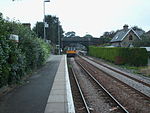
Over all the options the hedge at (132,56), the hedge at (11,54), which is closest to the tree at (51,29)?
the hedge at (132,56)

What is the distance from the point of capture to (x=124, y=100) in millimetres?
10094

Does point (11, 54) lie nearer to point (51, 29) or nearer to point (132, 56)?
point (132, 56)

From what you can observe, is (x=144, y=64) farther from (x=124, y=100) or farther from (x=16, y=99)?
(x=16, y=99)

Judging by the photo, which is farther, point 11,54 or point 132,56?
point 132,56

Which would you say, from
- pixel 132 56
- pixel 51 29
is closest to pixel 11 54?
pixel 132 56

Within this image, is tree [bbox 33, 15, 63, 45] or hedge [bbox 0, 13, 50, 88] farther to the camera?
tree [bbox 33, 15, 63, 45]

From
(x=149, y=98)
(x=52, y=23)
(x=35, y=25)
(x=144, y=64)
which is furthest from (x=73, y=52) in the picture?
Result: (x=149, y=98)

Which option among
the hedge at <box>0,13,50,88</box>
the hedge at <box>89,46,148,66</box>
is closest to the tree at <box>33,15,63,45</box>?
the hedge at <box>89,46,148,66</box>

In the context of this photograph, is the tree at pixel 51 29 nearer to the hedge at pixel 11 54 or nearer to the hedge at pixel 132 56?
the hedge at pixel 132 56

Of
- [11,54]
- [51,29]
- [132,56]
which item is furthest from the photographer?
[51,29]

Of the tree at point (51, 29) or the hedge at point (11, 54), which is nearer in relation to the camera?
the hedge at point (11, 54)

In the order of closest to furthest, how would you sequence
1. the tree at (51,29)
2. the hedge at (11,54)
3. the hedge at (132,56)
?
the hedge at (11,54) → the hedge at (132,56) → the tree at (51,29)

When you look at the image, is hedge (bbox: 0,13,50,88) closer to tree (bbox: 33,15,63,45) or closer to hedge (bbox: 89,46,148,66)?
hedge (bbox: 89,46,148,66)

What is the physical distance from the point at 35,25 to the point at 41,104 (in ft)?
212
